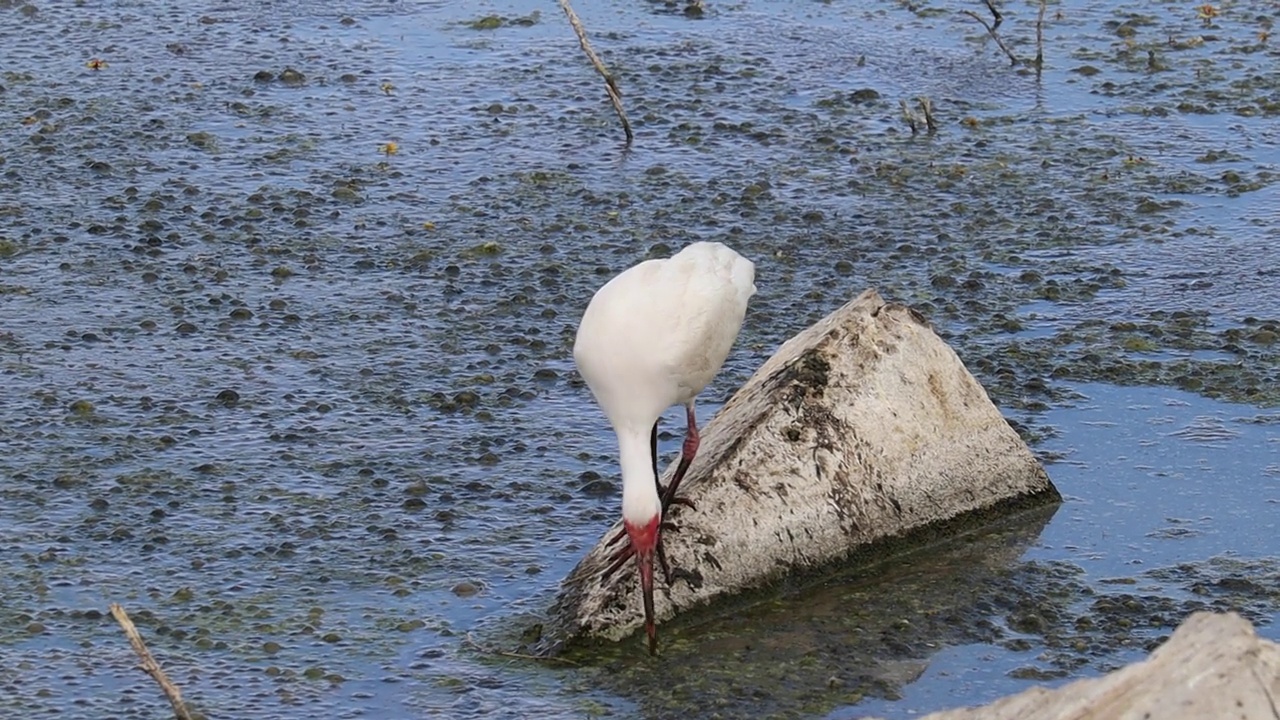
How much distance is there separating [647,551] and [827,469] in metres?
0.88

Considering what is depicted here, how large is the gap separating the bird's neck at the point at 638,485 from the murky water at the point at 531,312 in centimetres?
47

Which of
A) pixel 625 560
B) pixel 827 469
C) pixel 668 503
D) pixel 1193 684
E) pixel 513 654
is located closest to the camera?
pixel 1193 684

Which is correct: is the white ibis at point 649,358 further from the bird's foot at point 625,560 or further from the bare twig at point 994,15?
the bare twig at point 994,15

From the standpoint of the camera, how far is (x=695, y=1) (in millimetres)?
12969

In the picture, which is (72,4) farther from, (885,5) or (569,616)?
(569,616)

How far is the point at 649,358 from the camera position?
20.0 feet

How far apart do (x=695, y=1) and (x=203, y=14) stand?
3207 mm

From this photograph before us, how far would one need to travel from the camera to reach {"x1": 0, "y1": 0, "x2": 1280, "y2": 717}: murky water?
5.99 meters

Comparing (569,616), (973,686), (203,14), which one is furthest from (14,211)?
(973,686)

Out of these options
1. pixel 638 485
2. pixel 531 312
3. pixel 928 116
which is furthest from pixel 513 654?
pixel 928 116

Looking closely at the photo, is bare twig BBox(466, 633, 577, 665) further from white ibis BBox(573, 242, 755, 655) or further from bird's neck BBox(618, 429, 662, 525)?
bird's neck BBox(618, 429, 662, 525)

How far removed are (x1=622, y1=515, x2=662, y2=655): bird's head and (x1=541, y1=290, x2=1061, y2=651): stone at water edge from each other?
0.16 m

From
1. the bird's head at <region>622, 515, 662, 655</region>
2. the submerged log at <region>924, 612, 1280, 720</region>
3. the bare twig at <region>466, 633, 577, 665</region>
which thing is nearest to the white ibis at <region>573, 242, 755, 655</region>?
the bird's head at <region>622, 515, 662, 655</region>

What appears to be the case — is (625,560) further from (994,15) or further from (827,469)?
(994,15)
